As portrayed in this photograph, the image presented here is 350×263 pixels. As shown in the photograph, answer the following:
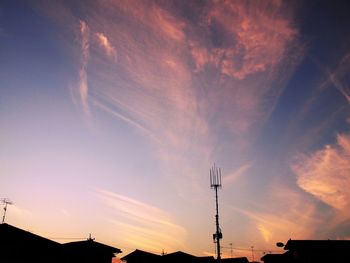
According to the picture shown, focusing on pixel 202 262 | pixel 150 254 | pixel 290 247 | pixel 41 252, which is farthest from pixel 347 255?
pixel 41 252

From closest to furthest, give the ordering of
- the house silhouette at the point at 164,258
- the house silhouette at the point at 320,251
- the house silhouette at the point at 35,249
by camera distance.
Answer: the house silhouette at the point at 35,249
the house silhouette at the point at 320,251
the house silhouette at the point at 164,258

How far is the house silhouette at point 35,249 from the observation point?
2423 centimetres

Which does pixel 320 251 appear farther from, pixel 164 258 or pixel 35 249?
pixel 35 249

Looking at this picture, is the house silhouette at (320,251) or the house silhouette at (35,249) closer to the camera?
the house silhouette at (35,249)

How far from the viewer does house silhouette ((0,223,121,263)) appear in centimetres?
2423

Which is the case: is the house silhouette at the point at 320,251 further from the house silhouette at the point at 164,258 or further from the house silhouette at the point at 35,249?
the house silhouette at the point at 35,249

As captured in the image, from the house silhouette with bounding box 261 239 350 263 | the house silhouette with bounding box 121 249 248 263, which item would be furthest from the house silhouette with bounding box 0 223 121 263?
the house silhouette with bounding box 261 239 350 263

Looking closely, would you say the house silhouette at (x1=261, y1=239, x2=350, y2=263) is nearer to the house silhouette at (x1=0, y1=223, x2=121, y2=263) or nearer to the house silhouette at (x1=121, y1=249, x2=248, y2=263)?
the house silhouette at (x1=121, y1=249, x2=248, y2=263)

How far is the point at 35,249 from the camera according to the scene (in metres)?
26.1

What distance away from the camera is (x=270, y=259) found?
45969 millimetres

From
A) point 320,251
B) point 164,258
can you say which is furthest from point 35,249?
point 320,251

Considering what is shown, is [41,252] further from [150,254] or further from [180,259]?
[180,259]

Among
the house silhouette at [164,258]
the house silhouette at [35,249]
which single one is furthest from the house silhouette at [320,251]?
the house silhouette at [35,249]

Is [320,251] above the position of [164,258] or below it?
above
